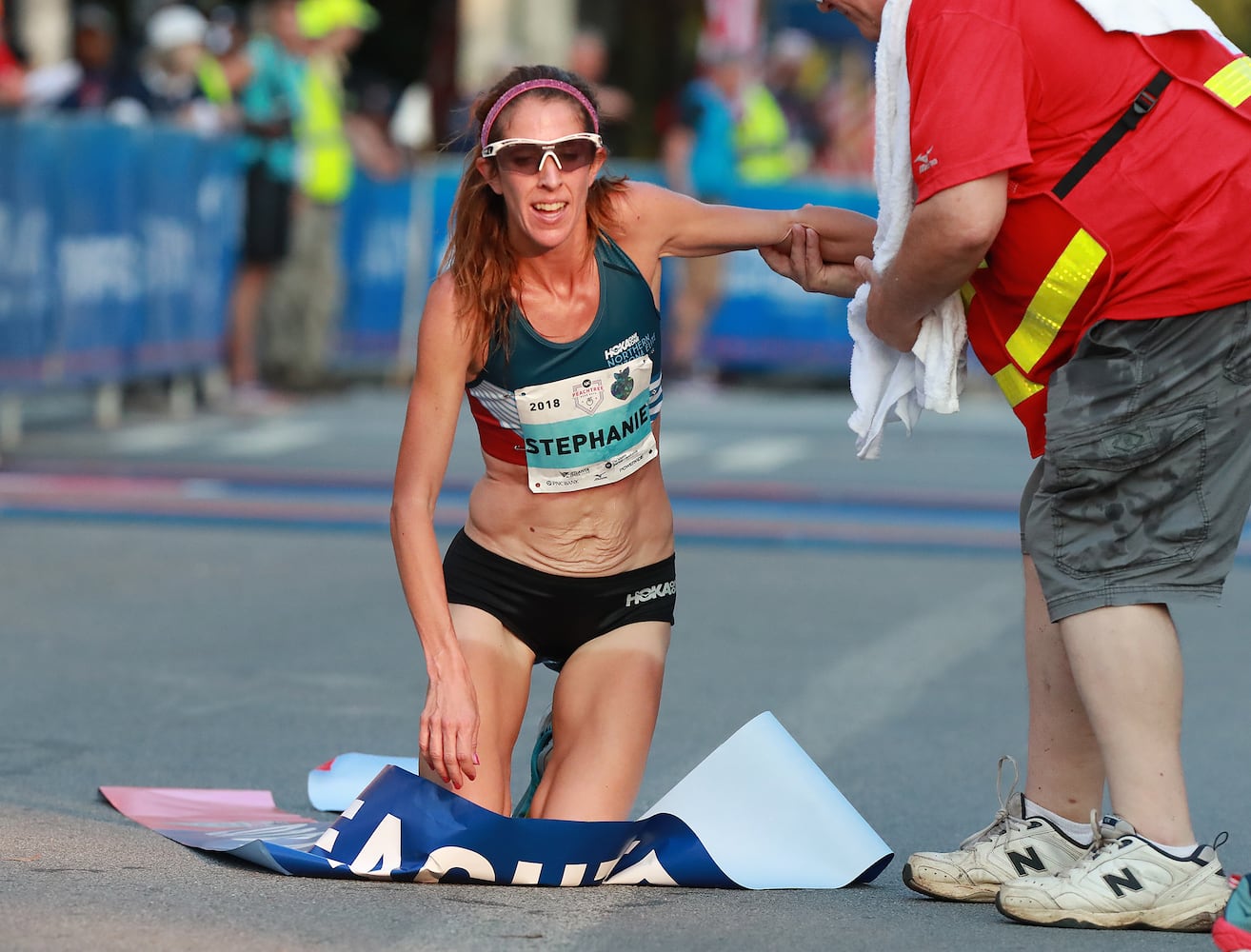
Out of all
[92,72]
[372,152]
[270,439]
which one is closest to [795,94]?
[372,152]

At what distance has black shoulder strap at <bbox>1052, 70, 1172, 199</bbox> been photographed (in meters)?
3.94

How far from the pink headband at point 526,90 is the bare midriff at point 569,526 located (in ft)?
2.44

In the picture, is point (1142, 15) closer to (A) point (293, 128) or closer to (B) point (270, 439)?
(B) point (270, 439)

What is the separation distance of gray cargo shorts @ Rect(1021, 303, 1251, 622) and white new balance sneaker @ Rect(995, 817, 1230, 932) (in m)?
0.46

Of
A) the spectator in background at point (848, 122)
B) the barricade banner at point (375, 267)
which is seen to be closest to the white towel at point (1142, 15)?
the barricade banner at point (375, 267)

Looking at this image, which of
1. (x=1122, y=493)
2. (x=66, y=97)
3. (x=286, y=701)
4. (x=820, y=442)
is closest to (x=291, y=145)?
(x=66, y=97)

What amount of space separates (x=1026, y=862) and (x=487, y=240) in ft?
5.47

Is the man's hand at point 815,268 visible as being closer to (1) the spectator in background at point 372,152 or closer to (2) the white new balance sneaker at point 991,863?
(2) the white new balance sneaker at point 991,863

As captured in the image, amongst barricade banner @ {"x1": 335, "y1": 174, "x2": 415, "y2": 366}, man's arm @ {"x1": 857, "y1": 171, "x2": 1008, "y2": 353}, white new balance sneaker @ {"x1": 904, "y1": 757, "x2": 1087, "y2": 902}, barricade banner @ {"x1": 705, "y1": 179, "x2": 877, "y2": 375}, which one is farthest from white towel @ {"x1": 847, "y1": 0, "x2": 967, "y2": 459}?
barricade banner @ {"x1": 335, "y1": 174, "x2": 415, "y2": 366}

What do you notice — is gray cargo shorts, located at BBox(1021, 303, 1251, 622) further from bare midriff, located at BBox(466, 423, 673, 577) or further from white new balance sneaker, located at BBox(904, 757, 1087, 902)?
bare midriff, located at BBox(466, 423, 673, 577)

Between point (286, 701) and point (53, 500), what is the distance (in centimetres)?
416

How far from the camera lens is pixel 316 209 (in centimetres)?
1459

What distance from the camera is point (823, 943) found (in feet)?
12.6

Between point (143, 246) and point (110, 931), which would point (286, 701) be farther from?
point (143, 246)
